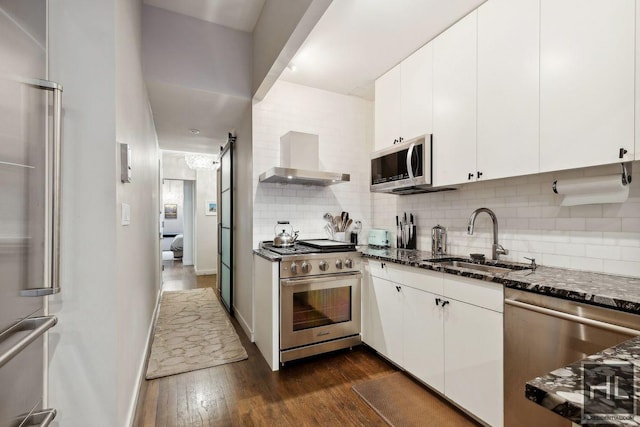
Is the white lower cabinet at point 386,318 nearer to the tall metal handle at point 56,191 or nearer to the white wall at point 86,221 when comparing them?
the white wall at point 86,221

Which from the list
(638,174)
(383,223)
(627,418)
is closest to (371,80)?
(383,223)

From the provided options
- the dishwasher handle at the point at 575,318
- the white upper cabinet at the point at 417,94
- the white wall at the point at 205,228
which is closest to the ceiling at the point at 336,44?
the white upper cabinet at the point at 417,94

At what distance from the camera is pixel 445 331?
1.94 meters

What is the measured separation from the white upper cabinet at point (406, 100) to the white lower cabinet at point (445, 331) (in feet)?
4.01

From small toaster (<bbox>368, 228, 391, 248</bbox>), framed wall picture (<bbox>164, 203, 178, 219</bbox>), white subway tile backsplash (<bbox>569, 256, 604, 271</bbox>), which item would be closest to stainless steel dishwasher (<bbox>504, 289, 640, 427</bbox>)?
white subway tile backsplash (<bbox>569, 256, 604, 271</bbox>)

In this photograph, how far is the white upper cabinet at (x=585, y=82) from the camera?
140 centimetres

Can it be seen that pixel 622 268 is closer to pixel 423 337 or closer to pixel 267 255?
pixel 423 337

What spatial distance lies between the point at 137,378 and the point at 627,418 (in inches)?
99.2

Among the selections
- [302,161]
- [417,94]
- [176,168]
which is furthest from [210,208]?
[417,94]

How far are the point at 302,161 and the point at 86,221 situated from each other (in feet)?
6.55

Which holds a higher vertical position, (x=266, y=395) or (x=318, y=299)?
(x=318, y=299)

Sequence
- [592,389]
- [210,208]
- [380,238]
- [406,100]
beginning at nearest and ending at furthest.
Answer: [592,389], [406,100], [380,238], [210,208]

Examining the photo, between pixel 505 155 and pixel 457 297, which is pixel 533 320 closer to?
pixel 457 297

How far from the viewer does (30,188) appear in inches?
43.1
